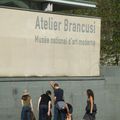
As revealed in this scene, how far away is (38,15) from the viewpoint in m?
18.6

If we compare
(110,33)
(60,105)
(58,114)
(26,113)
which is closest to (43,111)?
(60,105)

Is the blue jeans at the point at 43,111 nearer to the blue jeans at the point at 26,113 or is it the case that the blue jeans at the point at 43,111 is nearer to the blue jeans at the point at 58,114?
the blue jeans at the point at 58,114

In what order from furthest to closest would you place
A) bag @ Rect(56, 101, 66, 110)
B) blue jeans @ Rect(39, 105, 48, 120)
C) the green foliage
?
the green foliage
bag @ Rect(56, 101, 66, 110)
blue jeans @ Rect(39, 105, 48, 120)

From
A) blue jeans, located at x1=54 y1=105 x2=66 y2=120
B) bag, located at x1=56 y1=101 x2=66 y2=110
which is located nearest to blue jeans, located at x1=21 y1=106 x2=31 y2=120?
bag, located at x1=56 y1=101 x2=66 y2=110

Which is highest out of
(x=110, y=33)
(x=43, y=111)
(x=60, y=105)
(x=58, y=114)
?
(x=110, y=33)

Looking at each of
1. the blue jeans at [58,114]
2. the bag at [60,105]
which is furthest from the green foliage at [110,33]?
the bag at [60,105]

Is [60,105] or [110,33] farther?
[110,33]

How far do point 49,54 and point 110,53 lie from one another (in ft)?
30.5

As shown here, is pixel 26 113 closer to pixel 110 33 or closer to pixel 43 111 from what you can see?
pixel 43 111

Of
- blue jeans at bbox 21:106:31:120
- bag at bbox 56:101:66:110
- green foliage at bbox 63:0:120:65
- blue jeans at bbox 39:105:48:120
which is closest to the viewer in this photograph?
blue jeans at bbox 21:106:31:120

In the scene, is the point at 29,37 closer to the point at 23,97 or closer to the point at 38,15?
the point at 38,15

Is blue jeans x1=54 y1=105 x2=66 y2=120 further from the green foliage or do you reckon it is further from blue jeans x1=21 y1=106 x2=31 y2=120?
the green foliage

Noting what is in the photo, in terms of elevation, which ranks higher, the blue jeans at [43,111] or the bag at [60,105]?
the bag at [60,105]

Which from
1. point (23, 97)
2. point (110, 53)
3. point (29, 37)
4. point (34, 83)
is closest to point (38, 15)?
point (29, 37)
